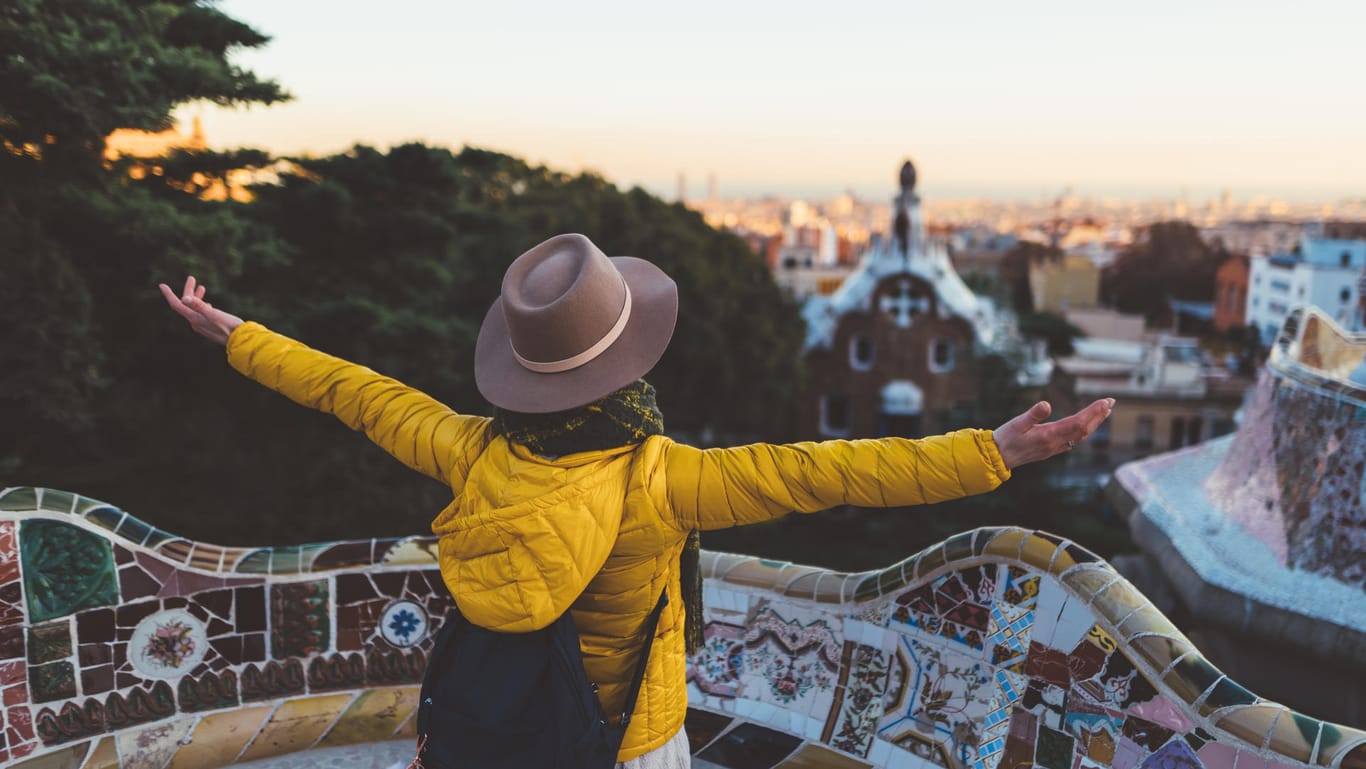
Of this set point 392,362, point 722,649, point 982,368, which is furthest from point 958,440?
point 982,368

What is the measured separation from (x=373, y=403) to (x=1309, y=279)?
138ft

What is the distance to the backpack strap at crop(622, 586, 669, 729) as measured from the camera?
2453 millimetres

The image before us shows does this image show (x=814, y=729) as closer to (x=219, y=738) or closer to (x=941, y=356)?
(x=219, y=738)

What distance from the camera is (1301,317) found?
9625 millimetres

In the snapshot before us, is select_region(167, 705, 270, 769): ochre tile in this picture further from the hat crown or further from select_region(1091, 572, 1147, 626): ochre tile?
select_region(1091, 572, 1147, 626): ochre tile

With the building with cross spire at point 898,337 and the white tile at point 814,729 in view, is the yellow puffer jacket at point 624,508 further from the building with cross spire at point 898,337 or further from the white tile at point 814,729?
the building with cross spire at point 898,337

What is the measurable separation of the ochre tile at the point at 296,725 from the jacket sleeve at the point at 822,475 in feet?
6.82

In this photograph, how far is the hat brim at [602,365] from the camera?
7.40ft

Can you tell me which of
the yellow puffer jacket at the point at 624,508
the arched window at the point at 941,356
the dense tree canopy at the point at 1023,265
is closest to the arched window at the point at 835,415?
the arched window at the point at 941,356

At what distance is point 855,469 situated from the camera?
2215mm

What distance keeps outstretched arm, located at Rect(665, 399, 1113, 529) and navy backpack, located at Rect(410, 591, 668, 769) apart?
392mm

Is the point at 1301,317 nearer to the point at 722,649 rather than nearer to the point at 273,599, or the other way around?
the point at 722,649

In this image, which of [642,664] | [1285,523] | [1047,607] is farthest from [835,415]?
[642,664]

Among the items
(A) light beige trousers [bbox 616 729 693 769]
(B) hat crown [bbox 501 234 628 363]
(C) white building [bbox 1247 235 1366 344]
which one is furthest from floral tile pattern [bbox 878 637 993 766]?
(C) white building [bbox 1247 235 1366 344]
